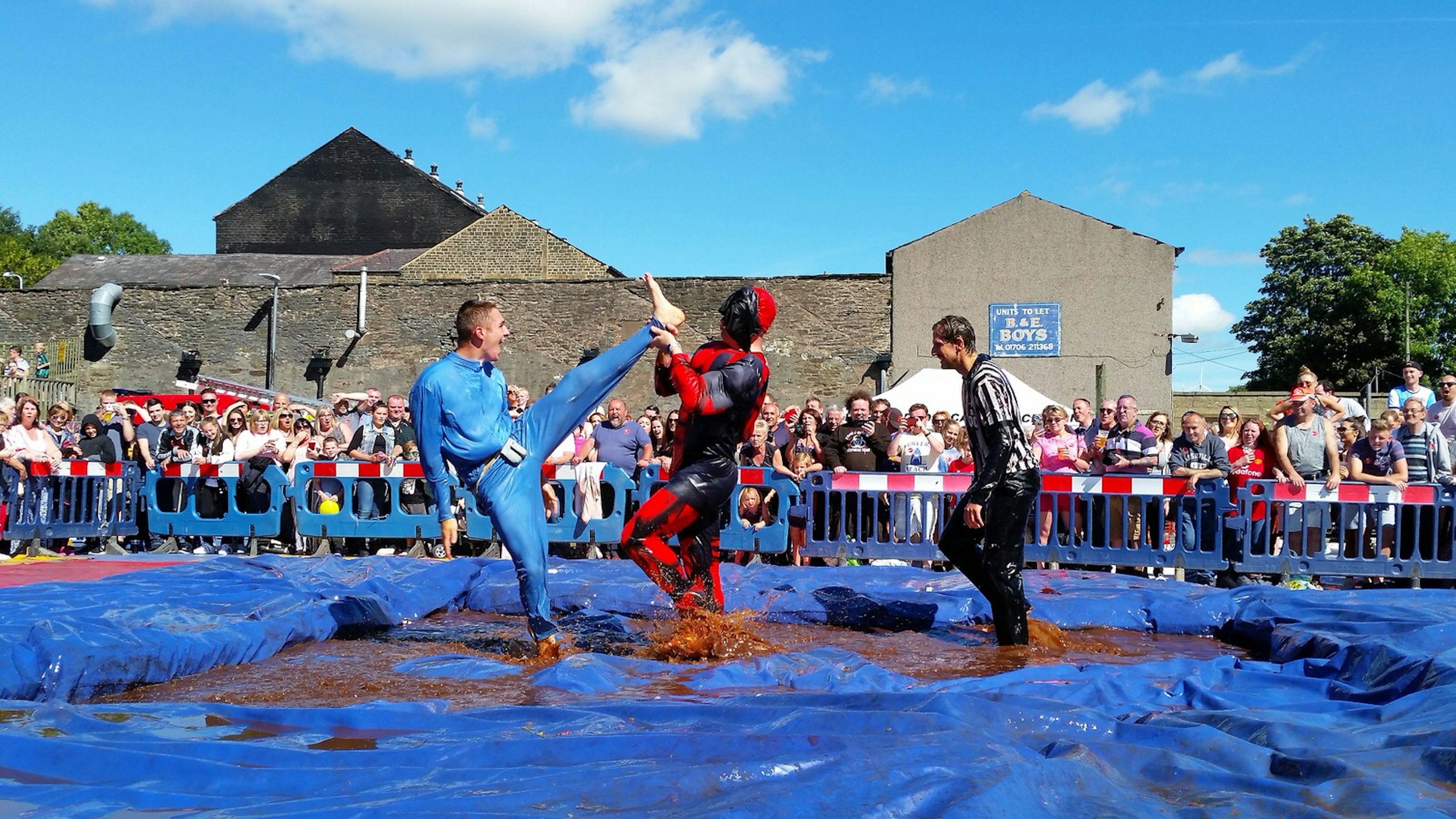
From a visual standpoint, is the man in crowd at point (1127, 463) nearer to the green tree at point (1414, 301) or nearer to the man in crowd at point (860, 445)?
the man in crowd at point (860, 445)

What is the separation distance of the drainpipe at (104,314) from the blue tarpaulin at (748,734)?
90.6ft

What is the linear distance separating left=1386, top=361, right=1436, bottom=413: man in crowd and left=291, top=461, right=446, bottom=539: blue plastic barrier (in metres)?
8.70

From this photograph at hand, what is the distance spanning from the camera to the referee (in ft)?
18.3

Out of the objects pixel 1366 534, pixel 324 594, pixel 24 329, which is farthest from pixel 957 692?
pixel 24 329

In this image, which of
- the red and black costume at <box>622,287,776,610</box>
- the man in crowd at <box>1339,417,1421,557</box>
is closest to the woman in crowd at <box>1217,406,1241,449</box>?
the man in crowd at <box>1339,417,1421,557</box>

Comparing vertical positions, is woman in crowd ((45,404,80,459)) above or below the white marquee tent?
below

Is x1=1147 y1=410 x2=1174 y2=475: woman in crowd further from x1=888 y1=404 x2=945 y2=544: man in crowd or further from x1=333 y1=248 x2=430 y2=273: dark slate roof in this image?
x1=333 y1=248 x2=430 y2=273: dark slate roof

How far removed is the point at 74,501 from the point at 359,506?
2.83 meters

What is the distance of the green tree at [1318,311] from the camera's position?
52.8m

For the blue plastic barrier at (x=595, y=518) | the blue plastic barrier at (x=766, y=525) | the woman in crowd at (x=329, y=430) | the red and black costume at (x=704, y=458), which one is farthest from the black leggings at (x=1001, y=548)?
the woman in crowd at (x=329, y=430)

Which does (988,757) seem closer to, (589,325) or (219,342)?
(589,325)

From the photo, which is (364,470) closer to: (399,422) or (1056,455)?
(399,422)

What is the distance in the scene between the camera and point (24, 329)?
31.7 m

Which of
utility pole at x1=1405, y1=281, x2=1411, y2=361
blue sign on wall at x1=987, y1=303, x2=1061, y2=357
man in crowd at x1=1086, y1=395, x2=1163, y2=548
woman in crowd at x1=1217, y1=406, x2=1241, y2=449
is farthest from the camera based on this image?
utility pole at x1=1405, y1=281, x2=1411, y2=361
